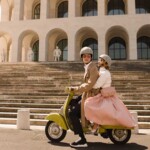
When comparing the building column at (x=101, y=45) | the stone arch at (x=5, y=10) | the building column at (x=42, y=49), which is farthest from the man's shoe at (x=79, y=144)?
the stone arch at (x=5, y=10)

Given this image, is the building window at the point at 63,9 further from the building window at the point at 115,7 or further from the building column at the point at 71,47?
the building column at the point at 71,47

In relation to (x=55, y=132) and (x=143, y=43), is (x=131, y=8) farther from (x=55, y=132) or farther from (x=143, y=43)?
(x=55, y=132)

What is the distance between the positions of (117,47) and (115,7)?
4.94 metres

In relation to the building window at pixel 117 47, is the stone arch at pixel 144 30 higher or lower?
higher

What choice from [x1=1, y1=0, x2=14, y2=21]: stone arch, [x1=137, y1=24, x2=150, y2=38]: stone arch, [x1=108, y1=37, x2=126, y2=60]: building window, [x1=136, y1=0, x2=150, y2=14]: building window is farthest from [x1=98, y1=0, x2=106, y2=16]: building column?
[x1=1, y1=0, x2=14, y2=21]: stone arch

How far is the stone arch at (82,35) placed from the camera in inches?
1154

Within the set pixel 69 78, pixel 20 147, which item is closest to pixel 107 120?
pixel 20 147

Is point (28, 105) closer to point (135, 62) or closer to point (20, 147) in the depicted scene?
point (20, 147)

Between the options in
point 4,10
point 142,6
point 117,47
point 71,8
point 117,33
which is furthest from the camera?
point 4,10

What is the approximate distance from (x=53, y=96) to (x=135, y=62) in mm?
9836

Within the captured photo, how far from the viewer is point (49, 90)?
1271 centimetres

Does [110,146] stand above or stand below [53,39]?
below

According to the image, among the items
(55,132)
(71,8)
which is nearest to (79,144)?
(55,132)

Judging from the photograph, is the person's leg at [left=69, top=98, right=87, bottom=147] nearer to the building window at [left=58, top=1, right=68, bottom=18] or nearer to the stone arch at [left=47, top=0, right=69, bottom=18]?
the stone arch at [left=47, top=0, right=69, bottom=18]
